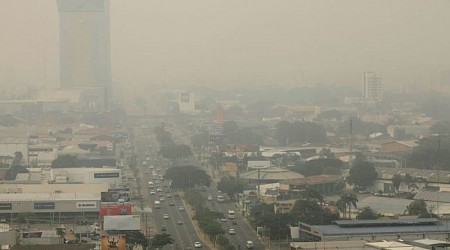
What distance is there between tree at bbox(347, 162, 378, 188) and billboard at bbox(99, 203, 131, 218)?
11.9 feet

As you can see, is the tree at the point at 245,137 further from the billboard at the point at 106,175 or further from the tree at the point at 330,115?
the billboard at the point at 106,175

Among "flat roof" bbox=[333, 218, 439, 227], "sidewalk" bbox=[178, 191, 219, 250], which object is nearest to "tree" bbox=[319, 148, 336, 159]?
"sidewalk" bbox=[178, 191, 219, 250]

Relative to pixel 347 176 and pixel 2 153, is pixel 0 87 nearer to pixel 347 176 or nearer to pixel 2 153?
pixel 2 153

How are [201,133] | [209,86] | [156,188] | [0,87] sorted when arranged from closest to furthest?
[156,188], [201,133], [0,87], [209,86]

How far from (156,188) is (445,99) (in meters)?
13.2

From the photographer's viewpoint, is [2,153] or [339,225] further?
[2,153]

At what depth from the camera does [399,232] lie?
8.26 meters

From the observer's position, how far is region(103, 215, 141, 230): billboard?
8.81 meters

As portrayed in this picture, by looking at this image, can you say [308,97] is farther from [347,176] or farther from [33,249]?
[33,249]

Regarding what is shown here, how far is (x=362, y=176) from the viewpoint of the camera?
40.5 ft

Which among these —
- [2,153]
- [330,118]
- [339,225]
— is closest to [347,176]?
[339,225]

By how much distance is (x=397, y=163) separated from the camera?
14.6m

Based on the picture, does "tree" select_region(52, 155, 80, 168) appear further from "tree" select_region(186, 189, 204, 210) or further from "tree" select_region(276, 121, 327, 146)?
"tree" select_region(276, 121, 327, 146)

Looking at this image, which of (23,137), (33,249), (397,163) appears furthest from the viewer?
(23,137)
